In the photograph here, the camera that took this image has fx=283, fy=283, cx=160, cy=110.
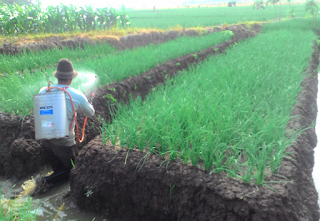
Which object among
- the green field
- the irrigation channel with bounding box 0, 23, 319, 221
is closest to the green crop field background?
the irrigation channel with bounding box 0, 23, 319, 221

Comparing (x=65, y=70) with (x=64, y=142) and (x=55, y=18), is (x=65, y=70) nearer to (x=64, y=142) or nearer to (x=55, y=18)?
(x=64, y=142)

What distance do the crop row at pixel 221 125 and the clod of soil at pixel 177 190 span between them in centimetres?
9

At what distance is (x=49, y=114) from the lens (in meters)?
2.31

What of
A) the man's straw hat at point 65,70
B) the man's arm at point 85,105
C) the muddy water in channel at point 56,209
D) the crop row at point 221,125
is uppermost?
the man's straw hat at point 65,70

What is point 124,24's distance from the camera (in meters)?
11.6

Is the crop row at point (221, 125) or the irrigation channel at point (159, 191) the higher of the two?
the crop row at point (221, 125)

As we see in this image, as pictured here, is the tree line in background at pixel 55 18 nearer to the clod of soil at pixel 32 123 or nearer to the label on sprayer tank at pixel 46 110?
the clod of soil at pixel 32 123

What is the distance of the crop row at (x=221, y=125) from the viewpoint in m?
2.17

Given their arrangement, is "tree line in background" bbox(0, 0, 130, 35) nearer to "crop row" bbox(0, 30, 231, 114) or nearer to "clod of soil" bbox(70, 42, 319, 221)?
"crop row" bbox(0, 30, 231, 114)

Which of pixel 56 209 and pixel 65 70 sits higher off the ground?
pixel 65 70

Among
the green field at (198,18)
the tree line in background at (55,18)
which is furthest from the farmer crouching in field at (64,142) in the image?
the green field at (198,18)

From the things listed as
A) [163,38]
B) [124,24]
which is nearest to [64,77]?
[163,38]

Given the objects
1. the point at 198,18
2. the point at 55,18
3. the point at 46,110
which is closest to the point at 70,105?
the point at 46,110

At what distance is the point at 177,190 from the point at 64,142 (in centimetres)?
116
